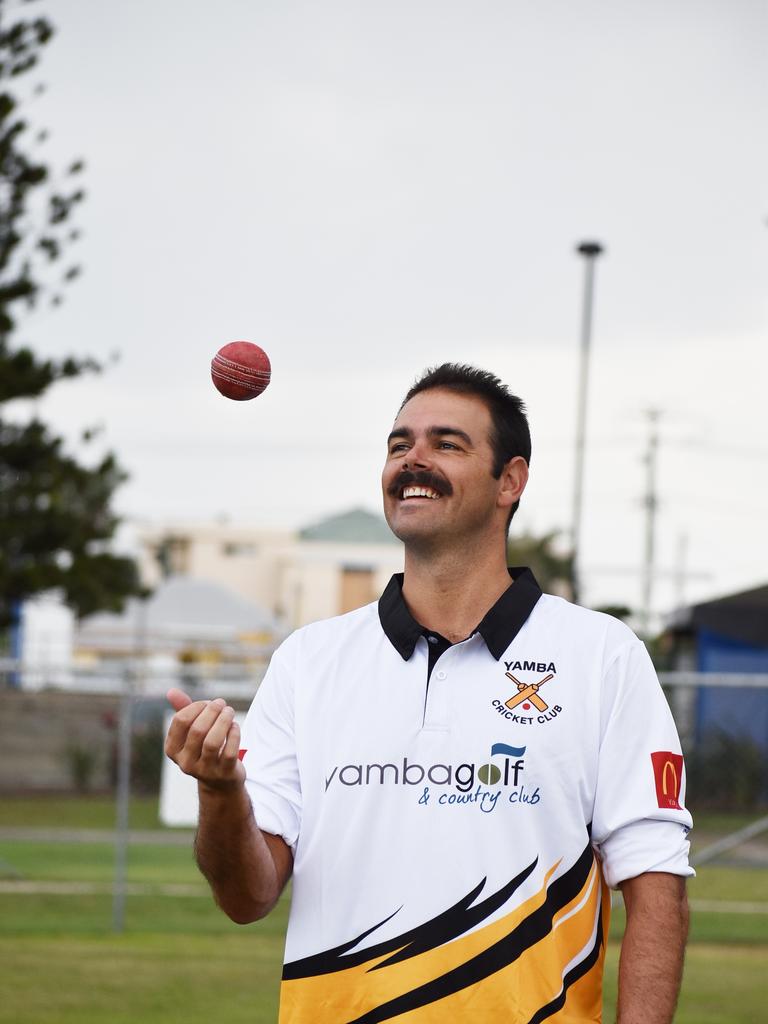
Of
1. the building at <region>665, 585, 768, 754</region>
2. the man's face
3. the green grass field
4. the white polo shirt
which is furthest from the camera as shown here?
the building at <region>665, 585, 768, 754</region>

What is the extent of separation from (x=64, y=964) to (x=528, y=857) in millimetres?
8161

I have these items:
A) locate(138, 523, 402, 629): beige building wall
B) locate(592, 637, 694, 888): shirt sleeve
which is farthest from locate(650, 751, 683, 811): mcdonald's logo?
locate(138, 523, 402, 629): beige building wall

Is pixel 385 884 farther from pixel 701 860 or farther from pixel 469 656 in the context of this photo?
pixel 701 860

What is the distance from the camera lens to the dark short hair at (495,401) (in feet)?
11.6

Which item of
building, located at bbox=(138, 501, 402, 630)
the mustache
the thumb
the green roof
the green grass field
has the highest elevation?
the green roof

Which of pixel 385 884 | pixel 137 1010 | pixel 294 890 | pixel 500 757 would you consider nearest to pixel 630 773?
pixel 500 757

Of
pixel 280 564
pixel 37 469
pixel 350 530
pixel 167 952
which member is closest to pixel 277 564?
pixel 280 564

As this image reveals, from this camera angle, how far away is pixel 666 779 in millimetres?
3078

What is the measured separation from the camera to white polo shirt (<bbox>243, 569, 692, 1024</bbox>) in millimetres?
3008

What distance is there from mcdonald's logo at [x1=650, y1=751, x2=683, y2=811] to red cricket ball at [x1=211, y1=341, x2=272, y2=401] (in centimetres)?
143

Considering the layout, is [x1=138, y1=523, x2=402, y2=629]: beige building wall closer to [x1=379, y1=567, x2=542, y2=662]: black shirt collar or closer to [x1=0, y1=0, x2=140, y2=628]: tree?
[x1=0, y1=0, x2=140, y2=628]: tree

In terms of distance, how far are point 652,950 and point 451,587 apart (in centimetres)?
91

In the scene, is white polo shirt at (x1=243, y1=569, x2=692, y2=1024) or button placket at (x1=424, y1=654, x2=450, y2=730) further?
button placket at (x1=424, y1=654, x2=450, y2=730)

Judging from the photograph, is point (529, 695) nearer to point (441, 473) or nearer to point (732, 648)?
point (441, 473)
